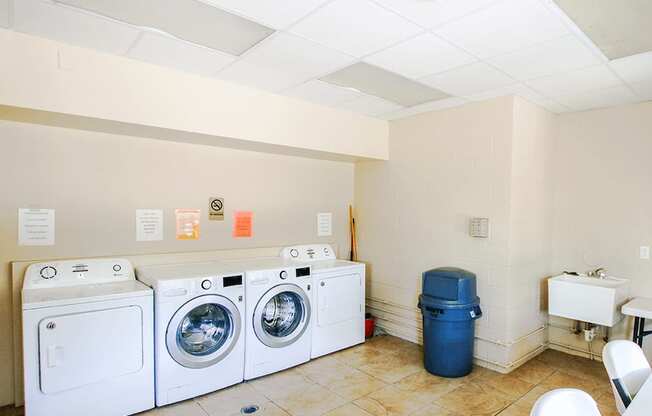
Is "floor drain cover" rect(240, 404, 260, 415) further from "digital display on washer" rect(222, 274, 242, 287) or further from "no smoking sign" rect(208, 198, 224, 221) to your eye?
"no smoking sign" rect(208, 198, 224, 221)

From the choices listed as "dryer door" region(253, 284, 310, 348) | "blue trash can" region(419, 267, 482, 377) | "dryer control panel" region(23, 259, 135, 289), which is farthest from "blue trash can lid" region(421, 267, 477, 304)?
"dryer control panel" region(23, 259, 135, 289)

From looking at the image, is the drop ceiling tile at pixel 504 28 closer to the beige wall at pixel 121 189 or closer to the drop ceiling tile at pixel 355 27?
the drop ceiling tile at pixel 355 27

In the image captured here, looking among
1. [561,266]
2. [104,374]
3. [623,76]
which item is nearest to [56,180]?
[104,374]

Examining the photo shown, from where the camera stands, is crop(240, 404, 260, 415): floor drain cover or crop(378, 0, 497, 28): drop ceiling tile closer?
crop(378, 0, 497, 28): drop ceiling tile

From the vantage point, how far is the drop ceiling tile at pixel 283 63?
2.52 meters

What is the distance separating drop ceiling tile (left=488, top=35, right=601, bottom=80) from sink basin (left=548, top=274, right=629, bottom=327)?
1.89 m

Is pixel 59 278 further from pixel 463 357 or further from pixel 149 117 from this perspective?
pixel 463 357

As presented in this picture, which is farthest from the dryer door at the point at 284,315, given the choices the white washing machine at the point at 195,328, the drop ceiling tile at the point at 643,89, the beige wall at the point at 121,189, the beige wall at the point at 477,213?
the drop ceiling tile at the point at 643,89

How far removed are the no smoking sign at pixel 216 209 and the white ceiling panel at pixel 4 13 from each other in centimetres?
194

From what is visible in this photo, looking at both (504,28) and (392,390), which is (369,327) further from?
(504,28)

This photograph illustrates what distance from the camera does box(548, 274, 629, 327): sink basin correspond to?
3.32m

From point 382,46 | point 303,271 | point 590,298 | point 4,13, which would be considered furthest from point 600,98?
point 4,13

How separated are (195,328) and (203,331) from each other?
8cm

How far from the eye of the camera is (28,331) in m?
2.41
